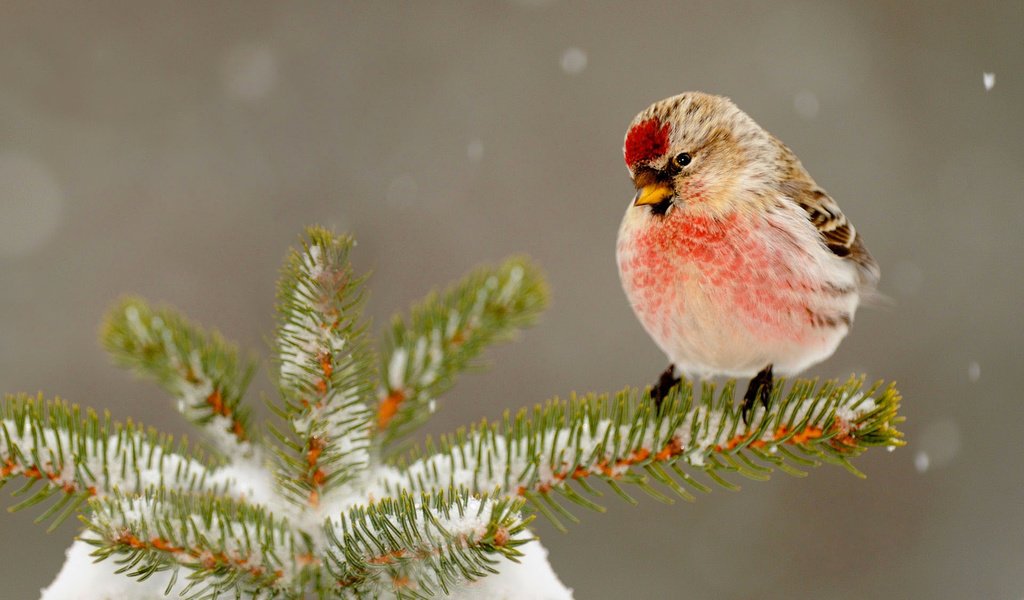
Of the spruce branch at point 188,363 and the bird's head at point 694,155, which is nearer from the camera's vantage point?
the spruce branch at point 188,363

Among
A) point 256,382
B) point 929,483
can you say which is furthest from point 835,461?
point 929,483

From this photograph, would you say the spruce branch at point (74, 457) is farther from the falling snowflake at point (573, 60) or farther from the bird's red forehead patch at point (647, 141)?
the falling snowflake at point (573, 60)

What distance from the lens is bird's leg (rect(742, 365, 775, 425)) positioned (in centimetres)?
109

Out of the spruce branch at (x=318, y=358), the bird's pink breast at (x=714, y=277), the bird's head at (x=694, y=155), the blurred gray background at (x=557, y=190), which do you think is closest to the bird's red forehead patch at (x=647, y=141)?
the bird's head at (x=694, y=155)

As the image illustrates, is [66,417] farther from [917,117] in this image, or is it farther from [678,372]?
[917,117]

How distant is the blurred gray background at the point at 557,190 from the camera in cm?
313

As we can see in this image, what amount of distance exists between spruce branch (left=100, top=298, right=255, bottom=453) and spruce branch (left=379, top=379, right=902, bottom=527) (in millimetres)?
248

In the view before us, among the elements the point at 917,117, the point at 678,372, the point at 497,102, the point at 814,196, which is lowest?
the point at 678,372

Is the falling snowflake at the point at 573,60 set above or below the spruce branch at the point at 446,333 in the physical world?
above

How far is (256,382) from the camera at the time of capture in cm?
286

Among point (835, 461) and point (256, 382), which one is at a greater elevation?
point (256, 382)

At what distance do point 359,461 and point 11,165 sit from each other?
313cm

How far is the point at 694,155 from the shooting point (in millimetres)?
1378

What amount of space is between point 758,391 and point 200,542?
75 cm
